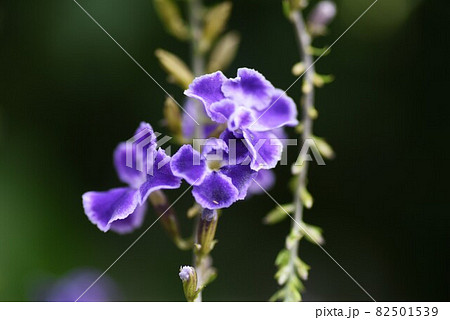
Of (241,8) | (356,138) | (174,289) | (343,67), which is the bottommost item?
(174,289)

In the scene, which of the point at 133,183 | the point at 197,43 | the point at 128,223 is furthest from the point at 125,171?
the point at 197,43

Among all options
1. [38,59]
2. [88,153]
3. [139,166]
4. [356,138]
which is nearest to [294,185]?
[139,166]

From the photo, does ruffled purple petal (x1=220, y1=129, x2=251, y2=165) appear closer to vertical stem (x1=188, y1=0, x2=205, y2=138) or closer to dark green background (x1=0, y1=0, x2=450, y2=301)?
vertical stem (x1=188, y1=0, x2=205, y2=138)

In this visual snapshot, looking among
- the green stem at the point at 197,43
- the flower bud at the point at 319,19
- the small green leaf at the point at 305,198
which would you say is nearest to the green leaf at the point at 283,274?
the small green leaf at the point at 305,198

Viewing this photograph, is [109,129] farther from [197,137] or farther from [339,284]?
[339,284]

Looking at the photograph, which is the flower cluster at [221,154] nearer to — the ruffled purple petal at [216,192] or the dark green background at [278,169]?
the ruffled purple petal at [216,192]

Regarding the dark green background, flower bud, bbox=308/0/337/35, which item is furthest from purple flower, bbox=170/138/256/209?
the dark green background
